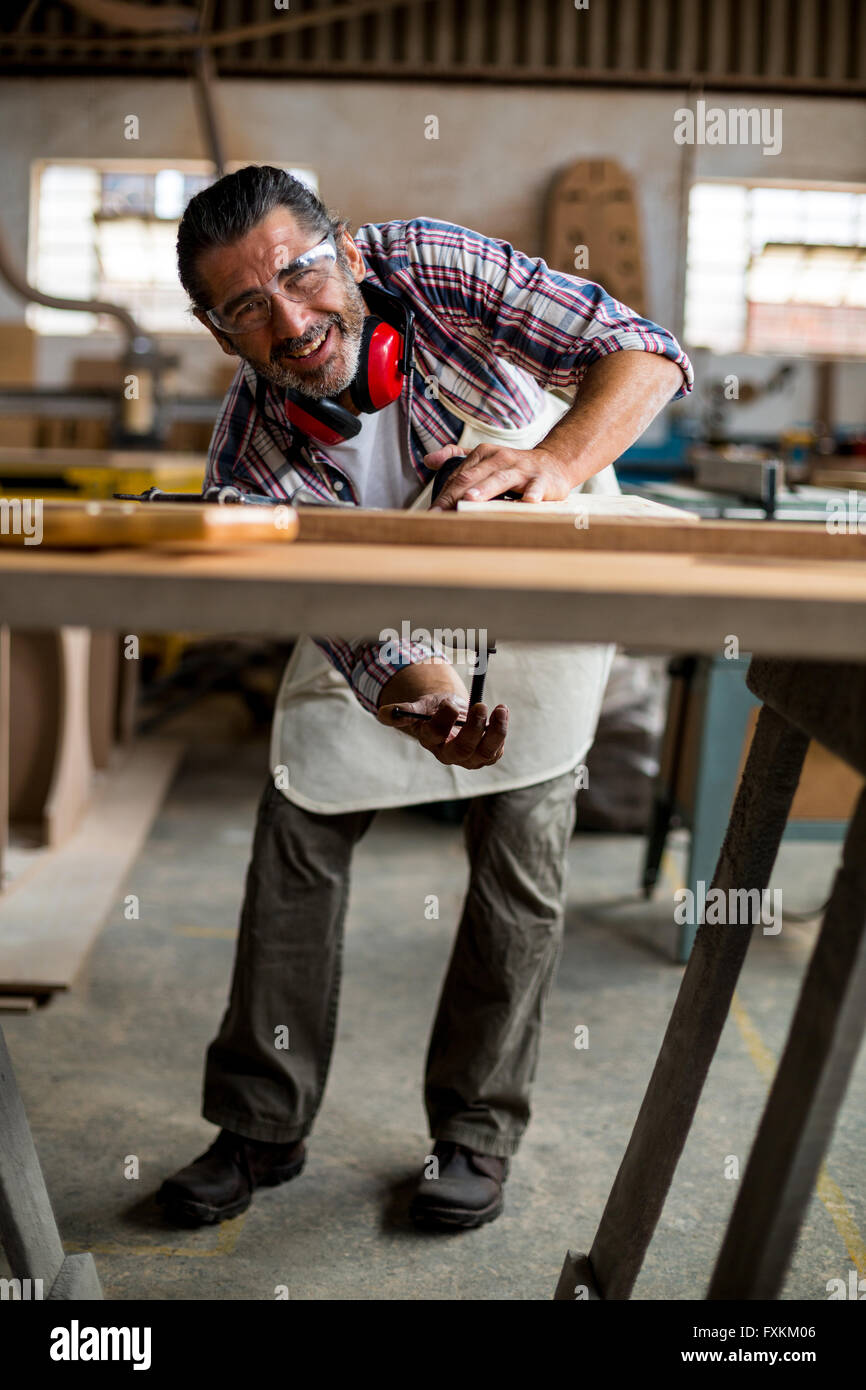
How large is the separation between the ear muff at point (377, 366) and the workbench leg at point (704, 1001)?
65cm

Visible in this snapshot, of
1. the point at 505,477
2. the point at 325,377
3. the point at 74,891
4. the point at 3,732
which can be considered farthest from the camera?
the point at 74,891

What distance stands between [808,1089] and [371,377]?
0.99 meters

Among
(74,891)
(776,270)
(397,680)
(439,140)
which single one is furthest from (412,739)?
(776,270)

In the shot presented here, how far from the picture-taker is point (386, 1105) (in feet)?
6.61

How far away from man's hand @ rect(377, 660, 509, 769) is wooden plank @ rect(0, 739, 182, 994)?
1.22 m

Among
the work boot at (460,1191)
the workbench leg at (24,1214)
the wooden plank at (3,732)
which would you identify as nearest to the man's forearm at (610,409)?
the workbench leg at (24,1214)

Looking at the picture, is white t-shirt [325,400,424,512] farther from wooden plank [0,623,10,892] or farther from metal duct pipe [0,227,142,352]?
metal duct pipe [0,227,142,352]

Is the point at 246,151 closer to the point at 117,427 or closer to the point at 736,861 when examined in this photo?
the point at 117,427

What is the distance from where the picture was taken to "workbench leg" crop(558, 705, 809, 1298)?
41.8 inches

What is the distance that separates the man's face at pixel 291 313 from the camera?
136cm

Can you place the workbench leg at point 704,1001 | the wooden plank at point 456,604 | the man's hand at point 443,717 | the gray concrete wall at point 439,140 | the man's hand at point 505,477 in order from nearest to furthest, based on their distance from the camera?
the wooden plank at point 456,604 → the workbench leg at point 704,1001 → the man's hand at point 505,477 → the man's hand at point 443,717 → the gray concrete wall at point 439,140

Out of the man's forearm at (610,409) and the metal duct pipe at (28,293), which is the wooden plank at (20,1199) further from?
the metal duct pipe at (28,293)

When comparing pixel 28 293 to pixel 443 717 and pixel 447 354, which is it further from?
pixel 443 717

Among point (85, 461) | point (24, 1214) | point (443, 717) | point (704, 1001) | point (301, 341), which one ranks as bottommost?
point (24, 1214)
